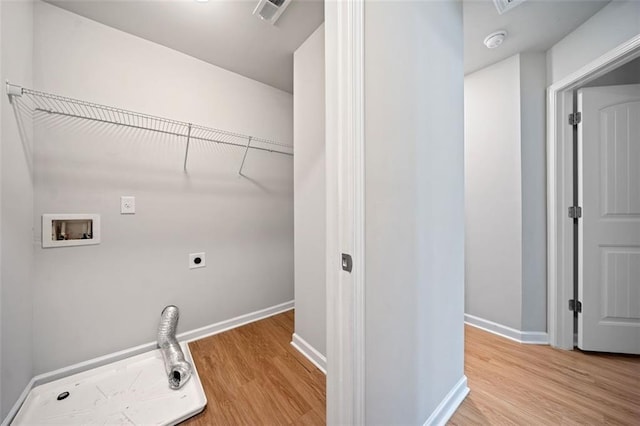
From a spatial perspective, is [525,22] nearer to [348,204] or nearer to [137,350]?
[348,204]

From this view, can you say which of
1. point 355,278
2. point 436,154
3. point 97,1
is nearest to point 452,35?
point 436,154

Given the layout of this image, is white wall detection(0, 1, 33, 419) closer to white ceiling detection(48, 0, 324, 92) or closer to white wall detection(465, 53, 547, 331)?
white ceiling detection(48, 0, 324, 92)

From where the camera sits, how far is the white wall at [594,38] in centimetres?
134

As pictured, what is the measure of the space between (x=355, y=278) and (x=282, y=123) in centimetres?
209

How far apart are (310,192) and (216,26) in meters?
1.34

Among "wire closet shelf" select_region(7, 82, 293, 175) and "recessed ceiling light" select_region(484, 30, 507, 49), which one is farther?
"recessed ceiling light" select_region(484, 30, 507, 49)

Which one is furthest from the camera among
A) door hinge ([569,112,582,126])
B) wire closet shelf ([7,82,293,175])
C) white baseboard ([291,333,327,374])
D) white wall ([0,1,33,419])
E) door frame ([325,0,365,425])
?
door hinge ([569,112,582,126])

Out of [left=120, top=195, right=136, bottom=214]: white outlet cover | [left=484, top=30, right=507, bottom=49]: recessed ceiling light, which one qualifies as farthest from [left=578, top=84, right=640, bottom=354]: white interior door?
[left=120, top=195, right=136, bottom=214]: white outlet cover

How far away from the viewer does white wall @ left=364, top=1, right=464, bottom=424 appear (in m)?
0.83

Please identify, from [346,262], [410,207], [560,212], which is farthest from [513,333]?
[346,262]

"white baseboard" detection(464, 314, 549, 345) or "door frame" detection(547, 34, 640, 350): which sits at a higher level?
"door frame" detection(547, 34, 640, 350)

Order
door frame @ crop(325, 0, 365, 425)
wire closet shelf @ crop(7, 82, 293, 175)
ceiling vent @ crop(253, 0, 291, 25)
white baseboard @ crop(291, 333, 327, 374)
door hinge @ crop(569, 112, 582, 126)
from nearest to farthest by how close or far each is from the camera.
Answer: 1. door frame @ crop(325, 0, 365, 425)
2. wire closet shelf @ crop(7, 82, 293, 175)
3. ceiling vent @ crop(253, 0, 291, 25)
4. white baseboard @ crop(291, 333, 327, 374)
5. door hinge @ crop(569, 112, 582, 126)

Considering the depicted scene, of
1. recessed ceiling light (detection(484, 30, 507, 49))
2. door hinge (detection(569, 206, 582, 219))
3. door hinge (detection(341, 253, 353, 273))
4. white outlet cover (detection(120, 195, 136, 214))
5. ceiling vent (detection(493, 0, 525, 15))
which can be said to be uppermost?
recessed ceiling light (detection(484, 30, 507, 49))

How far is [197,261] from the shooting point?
1.93 m
